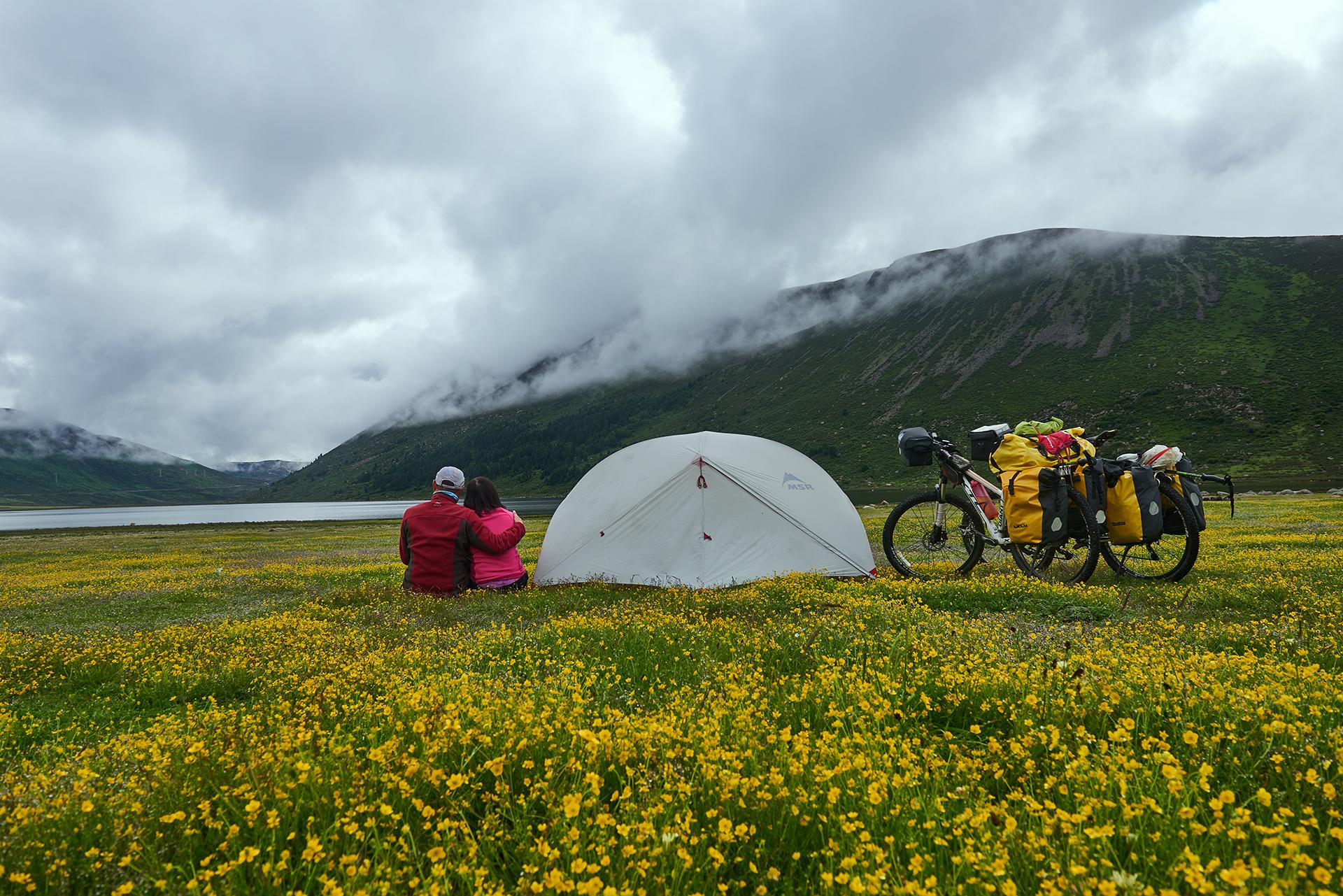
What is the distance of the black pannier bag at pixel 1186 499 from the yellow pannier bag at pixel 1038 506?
197 centimetres

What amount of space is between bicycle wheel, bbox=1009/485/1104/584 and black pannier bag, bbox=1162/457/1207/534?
135 cm

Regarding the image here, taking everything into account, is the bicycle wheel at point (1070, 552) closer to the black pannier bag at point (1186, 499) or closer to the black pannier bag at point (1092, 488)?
the black pannier bag at point (1092, 488)

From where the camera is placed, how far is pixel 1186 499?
1064 cm

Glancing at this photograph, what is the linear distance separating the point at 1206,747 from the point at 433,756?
Answer: 456cm

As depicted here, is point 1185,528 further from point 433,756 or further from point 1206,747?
point 433,756

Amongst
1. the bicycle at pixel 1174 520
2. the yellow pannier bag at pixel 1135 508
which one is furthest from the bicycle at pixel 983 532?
the bicycle at pixel 1174 520

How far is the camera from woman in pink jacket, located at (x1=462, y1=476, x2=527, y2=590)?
44.1 ft

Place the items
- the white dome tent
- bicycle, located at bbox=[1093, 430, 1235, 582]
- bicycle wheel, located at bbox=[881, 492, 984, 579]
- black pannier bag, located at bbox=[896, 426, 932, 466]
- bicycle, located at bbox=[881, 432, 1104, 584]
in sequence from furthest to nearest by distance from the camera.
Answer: the white dome tent < black pannier bag, located at bbox=[896, 426, 932, 466] < bicycle wheel, located at bbox=[881, 492, 984, 579] < bicycle, located at bbox=[881, 432, 1104, 584] < bicycle, located at bbox=[1093, 430, 1235, 582]

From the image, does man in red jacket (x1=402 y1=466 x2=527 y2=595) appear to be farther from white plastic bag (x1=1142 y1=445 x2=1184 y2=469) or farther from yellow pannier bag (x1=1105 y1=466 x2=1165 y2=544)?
white plastic bag (x1=1142 y1=445 x2=1184 y2=469)

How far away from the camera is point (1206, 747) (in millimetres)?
3539

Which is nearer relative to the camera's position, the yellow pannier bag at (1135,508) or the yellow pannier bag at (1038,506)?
the yellow pannier bag at (1135,508)

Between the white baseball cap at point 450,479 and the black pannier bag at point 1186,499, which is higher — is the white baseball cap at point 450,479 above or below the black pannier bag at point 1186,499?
above

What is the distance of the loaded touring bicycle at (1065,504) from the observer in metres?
10.5

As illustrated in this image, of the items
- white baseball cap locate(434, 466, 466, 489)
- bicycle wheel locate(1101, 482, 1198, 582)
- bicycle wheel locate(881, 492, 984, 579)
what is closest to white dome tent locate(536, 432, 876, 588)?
bicycle wheel locate(881, 492, 984, 579)
